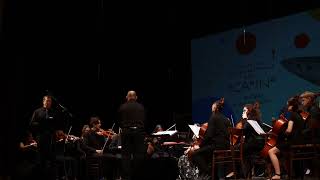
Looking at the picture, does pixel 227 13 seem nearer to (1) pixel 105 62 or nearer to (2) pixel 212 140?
(1) pixel 105 62

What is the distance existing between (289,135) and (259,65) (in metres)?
3.38

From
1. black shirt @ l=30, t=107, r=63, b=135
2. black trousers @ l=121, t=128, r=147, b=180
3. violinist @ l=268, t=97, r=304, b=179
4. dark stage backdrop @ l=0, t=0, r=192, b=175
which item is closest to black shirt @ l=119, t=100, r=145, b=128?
black trousers @ l=121, t=128, r=147, b=180

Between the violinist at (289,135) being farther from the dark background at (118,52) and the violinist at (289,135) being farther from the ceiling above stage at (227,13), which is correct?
the dark background at (118,52)

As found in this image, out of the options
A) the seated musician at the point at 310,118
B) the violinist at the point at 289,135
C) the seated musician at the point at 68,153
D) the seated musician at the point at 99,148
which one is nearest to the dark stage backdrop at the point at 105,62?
the seated musician at the point at 68,153

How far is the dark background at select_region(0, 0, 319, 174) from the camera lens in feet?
37.4

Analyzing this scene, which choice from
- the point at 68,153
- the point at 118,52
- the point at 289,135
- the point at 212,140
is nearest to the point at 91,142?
the point at 68,153

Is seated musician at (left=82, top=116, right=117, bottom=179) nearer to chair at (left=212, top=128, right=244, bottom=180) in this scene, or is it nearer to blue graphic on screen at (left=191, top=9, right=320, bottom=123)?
chair at (left=212, top=128, right=244, bottom=180)

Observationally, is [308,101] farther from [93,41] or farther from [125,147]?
[93,41]

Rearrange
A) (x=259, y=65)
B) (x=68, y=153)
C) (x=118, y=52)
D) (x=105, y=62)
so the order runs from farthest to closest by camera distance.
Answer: (x=118, y=52) → (x=105, y=62) → (x=259, y=65) → (x=68, y=153)

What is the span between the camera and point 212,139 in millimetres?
7523

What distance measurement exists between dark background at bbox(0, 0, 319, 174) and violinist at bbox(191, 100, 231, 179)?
2.94m

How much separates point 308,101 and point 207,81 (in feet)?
13.6

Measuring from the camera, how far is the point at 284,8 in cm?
964

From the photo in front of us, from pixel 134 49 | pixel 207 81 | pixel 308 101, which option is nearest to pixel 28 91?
pixel 134 49
